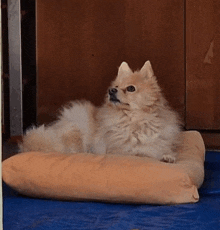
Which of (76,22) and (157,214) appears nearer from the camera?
(157,214)

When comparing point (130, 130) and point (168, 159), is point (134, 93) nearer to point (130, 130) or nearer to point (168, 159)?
point (130, 130)

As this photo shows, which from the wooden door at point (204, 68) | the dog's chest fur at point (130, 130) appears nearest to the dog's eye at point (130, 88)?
the dog's chest fur at point (130, 130)

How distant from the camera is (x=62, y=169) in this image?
5.18 feet

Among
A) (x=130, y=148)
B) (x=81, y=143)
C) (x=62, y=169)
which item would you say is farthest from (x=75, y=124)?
(x=62, y=169)

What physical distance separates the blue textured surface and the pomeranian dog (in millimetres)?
432

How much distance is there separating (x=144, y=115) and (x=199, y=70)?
3.83 ft

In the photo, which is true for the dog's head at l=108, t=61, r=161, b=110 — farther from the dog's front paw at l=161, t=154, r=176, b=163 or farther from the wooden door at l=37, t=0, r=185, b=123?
the wooden door at l=37, t=0, r=185, b=123

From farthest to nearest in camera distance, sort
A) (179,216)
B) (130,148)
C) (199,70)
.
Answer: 1. (199,70)
2. (130,148)
3. (179,216)

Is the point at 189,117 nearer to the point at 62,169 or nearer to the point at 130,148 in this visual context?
the point at 130,148

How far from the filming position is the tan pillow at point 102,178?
1.47m

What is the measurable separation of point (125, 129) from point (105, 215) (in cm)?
75

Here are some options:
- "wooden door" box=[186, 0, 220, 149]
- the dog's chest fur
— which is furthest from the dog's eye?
"wooden door" box=[186, 0, 220, 149]

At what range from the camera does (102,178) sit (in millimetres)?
1508

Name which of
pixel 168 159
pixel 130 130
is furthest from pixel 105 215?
pixel 130 130
